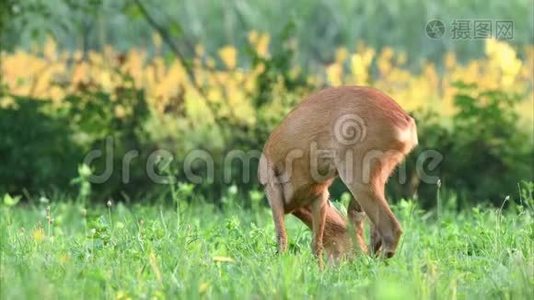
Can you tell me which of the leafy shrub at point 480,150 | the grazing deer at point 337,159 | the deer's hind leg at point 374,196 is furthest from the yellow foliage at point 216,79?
A: the deer's hind leg at point 374,196

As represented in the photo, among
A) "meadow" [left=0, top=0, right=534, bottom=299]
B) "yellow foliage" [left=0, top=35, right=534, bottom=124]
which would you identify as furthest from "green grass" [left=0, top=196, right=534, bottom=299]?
"yellow foliage" [left=0, top=35, right=534, bottom=124]

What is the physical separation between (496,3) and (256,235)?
8.23 meters

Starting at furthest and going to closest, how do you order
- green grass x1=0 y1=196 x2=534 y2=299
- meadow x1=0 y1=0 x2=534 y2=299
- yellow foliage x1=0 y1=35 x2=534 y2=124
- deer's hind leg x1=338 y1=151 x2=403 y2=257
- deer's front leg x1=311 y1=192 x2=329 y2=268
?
yellow foliage x1=0 y1=35 x2=534 y2=124, meadow x1=0 y1=0 x2=534 y2=299, deer's front leg x1=311 y1=192 x2=329 y2=268, deer's hind leg x1=338 y1=151 x2=403 y2=257, green grass x1=0 y1=196 x2=534 y2=299

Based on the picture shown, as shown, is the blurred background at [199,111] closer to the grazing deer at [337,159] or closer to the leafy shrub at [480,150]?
the leafy shrub at [480,150]

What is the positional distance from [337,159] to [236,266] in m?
0.75

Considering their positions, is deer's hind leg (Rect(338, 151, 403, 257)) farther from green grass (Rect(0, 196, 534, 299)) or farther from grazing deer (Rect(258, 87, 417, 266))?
green grass (Rect(0, 196, 534, 299))

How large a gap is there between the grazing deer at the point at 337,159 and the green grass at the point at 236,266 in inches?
7.7

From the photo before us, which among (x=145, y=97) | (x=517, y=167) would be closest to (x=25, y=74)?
(x=145, y=97)

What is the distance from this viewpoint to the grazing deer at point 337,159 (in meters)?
5.98

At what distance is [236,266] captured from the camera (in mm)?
5773

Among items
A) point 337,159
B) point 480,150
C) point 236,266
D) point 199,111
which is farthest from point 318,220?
Result: point 199,111

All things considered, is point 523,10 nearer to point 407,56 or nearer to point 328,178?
point 407,56

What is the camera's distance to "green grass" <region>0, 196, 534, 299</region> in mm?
4895

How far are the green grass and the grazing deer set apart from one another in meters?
0.19
